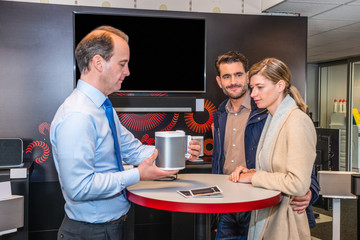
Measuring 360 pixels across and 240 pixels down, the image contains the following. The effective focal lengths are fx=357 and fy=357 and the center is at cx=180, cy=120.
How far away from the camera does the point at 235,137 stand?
2359 millimetres

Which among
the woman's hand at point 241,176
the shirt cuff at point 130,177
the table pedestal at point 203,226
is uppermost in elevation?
the shirt cuff at point 130,177

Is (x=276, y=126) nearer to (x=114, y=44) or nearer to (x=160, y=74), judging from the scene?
(x=114, y=44)

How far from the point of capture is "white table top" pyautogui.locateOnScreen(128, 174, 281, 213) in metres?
1.36

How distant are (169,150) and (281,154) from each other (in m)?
0.58

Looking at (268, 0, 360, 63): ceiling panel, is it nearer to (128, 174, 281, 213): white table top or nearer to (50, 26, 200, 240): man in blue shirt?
(128, 174, 281, 213): white table top

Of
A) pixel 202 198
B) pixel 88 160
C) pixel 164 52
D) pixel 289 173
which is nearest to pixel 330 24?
pixel 164 52

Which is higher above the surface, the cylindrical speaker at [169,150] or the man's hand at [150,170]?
the cylindrical speaker at [169,150]

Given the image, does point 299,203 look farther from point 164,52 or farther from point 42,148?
point 42,148

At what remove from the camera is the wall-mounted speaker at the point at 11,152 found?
293 centimetres

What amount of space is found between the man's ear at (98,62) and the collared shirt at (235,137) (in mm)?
1166

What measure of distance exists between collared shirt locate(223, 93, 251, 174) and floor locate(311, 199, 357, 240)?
6.54 ft

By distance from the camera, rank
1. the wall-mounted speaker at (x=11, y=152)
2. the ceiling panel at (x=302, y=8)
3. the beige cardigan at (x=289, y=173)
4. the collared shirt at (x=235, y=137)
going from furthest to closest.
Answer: the ceiling panel at (x=302, y=8) < the wall-mounted speaker at (x=11, y=152) < the collared shirt at (x=235, y=137) < the beige cardigan at (x=289, y=173)

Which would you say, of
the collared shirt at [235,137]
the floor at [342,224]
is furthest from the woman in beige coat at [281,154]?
the floor at [342,224]

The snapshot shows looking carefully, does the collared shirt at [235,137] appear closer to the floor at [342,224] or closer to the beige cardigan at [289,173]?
the beige cardigan at [289,173]
